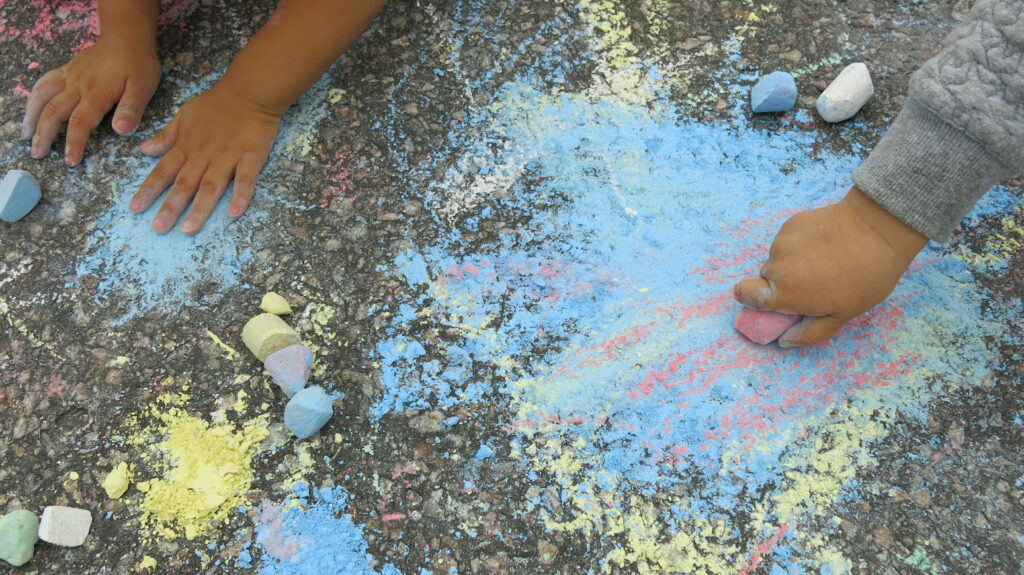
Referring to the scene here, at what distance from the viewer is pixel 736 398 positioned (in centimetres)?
132

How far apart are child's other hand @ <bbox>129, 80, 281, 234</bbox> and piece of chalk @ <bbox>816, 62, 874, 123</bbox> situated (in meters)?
1.23

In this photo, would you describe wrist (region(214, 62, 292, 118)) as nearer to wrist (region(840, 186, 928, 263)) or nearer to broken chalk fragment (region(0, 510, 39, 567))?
broken chalk fragment (region(0, 510, 39, 567))

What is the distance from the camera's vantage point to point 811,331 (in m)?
1.29

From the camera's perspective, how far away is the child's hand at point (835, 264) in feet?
4.00

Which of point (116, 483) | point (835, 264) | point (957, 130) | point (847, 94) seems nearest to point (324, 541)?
point (116, 483)

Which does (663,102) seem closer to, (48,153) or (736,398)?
(736,398)

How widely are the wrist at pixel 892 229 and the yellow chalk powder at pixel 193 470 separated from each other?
111 cm

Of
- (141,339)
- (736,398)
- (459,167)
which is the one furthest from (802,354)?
(141,339)

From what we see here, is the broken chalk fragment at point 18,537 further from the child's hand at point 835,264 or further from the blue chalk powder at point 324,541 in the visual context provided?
the child's hand at point 835,264

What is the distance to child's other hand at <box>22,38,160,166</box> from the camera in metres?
1.63

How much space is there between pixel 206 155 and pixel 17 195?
1.24ft

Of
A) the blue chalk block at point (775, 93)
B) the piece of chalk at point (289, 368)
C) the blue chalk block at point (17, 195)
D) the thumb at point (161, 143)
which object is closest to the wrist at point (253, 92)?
the thumb at point (161, 143)

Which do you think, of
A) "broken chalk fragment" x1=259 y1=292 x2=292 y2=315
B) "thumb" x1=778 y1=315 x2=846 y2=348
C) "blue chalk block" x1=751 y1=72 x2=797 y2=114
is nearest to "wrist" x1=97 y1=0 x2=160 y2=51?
"broken chalk fragment" x1=259 y1=292 x2=292 y2=315

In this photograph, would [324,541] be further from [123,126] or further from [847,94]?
[847,94]
